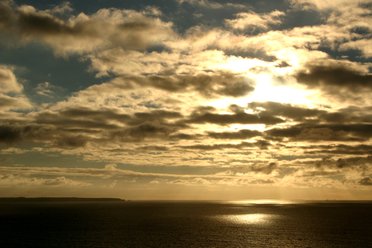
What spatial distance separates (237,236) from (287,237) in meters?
15.1

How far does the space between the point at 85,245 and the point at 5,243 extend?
2115 centimetres

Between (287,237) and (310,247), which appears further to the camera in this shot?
(287,237)

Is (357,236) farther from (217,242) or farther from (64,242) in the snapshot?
(64,242)

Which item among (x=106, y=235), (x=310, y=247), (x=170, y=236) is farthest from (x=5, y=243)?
(x=310, y=247)

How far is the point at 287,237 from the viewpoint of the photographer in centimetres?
11950

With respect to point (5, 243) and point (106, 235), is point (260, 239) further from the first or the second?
point (5, 243)

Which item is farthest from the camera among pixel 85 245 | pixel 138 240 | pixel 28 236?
pixel 28 236

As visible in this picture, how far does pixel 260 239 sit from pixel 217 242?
15.6 meters

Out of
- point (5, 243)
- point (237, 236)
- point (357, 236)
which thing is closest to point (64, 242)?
point (5, 243)

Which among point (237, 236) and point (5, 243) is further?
point (237, 236)

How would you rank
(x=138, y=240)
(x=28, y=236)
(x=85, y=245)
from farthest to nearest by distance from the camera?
(x=28, y=236), (x=138, y=240), (x=85, y=245)

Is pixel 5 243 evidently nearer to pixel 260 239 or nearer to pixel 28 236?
pixel 28 236

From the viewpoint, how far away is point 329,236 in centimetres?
12250

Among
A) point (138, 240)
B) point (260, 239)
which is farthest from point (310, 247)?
point (138, 240)
